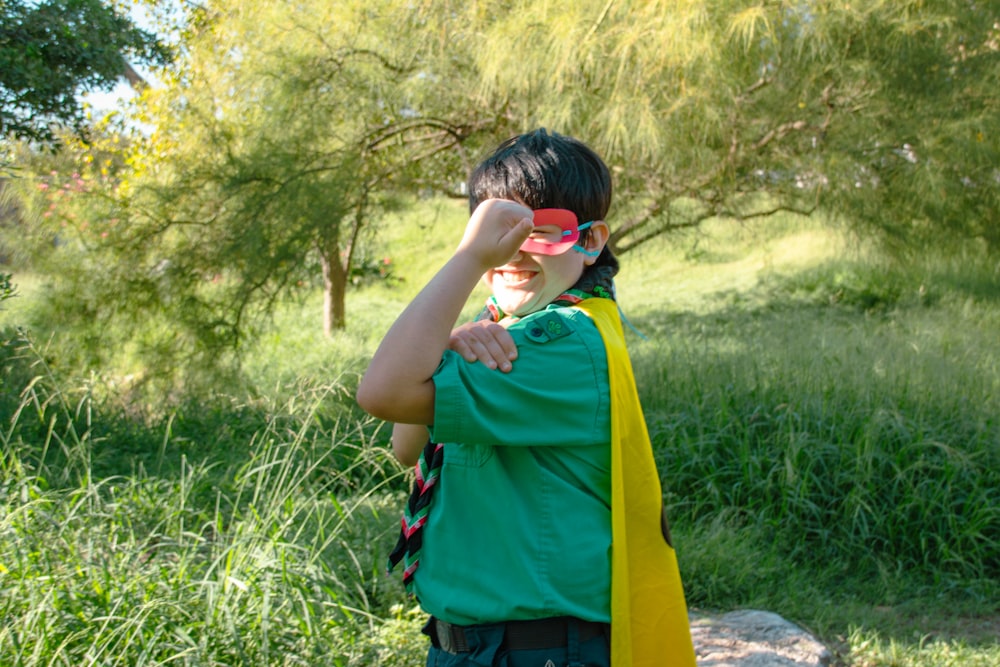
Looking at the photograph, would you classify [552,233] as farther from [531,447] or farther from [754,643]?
[754,643]

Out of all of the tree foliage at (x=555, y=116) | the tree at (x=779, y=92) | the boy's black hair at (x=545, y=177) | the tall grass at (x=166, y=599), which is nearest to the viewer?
the boy's black hair at (x=545, y=177)

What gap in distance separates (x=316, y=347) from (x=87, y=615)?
5961mm

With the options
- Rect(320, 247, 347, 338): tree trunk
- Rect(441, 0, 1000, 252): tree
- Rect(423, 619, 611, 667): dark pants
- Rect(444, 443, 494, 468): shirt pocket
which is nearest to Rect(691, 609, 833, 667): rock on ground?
Rect(423, 619, 611, 667): dark pants

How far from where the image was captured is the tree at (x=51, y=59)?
4.14 metres

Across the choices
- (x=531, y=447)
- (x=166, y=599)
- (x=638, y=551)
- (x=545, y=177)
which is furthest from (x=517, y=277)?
(x=166, y=599)

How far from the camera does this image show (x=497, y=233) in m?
1.33

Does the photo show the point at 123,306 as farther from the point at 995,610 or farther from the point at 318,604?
the point at 995,610

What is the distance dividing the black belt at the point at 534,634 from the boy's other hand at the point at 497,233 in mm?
528

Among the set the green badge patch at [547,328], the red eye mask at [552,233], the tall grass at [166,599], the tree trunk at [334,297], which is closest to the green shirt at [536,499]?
the green badge patch at [547,328]

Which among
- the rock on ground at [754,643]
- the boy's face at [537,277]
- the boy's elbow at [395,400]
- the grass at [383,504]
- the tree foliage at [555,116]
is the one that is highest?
the tree foliage at [555,116]

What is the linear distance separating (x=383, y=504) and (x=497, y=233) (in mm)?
2689

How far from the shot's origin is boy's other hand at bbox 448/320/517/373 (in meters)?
1.31

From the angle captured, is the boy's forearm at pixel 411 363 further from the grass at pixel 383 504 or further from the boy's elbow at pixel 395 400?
the grass at pixel 383 504

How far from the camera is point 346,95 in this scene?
626 centimetres
